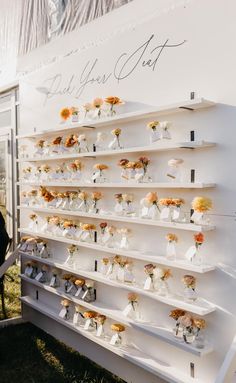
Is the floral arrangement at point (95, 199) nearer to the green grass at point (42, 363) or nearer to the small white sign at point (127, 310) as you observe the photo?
the small white sign at point (127, 310)

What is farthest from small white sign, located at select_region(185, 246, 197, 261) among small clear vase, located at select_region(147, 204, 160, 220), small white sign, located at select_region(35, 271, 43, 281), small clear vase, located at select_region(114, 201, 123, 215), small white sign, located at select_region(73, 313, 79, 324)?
small white sign, located at select_region(35, 271, 43, 281)

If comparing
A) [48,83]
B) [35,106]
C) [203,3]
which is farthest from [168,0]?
[35,106]

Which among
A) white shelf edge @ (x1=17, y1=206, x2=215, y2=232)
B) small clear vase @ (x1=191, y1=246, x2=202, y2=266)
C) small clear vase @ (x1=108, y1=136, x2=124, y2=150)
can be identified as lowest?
small clear vase @ (x1=191, y1=246, x2=202, y2=266)

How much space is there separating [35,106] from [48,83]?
0.25 metres

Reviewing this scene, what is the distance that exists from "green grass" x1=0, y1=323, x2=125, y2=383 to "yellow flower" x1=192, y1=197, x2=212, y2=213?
1271 millimetres

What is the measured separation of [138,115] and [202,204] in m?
0.67

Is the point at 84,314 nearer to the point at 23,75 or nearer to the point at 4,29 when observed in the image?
the point at 23,75

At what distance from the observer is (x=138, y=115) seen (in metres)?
2.26

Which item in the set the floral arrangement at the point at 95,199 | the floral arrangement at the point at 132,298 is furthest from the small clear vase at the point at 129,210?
the floral arrangement at the point at 132,298

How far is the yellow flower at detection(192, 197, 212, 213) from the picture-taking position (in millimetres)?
1914

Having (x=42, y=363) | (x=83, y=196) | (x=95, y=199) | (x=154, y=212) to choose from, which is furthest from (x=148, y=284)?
(x=42, y=363)

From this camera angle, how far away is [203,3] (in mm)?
1990

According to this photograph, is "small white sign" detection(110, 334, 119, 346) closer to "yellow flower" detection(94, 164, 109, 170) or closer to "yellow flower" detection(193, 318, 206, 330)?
"yellow flower" detection(193, 318, 206, 330)

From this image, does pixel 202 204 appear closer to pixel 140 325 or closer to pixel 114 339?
pixel 140 325
